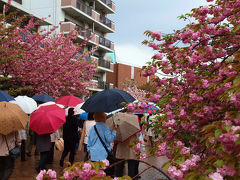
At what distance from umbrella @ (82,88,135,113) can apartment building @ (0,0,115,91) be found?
16316mm

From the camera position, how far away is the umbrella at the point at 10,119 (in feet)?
14.6

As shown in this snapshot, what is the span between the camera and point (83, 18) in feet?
101

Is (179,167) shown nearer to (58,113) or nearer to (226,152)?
(226,152)

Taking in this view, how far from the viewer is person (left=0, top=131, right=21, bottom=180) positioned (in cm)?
471

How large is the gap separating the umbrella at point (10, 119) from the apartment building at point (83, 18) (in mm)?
16356

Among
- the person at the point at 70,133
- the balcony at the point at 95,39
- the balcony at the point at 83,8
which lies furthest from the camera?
the balcony at the point at 83,8

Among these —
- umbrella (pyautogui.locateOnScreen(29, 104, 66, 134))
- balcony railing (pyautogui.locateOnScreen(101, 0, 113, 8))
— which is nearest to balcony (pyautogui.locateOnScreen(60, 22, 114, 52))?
balcony railing (pyautogui.locateOnScreen(101, 0, 113, 8))

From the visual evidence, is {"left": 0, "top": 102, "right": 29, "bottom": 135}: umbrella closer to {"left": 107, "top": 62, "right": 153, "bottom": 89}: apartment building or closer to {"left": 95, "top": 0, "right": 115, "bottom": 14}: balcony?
{"left": 95, "top": 0, "right": 115, "bottom": 14}: balcony

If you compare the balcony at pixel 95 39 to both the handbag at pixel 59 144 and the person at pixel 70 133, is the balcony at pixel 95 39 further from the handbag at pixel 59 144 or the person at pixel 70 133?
the handbag at pixel 59 144

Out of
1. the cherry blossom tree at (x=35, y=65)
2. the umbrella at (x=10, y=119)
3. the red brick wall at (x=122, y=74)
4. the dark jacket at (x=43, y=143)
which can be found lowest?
the dark jacket at (x=43, y=143)

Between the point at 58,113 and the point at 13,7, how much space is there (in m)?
15.6

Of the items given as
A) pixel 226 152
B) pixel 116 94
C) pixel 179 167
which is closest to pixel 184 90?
pixel 116 94

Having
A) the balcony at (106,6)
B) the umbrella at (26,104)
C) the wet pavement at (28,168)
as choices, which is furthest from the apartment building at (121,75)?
the umbrella at (26,104)

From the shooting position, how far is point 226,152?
70.4 inches
